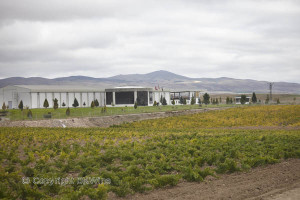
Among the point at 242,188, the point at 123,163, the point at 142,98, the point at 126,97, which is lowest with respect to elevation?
the point at 242,188

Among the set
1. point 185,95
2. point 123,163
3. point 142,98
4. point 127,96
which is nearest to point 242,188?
point 123,163

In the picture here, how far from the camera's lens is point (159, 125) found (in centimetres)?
3784

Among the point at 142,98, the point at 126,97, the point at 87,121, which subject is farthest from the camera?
the point at 142,98

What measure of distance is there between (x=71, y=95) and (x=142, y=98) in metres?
16.7

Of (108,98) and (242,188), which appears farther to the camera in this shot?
(108,98)

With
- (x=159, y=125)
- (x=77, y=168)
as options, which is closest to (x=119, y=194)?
(x=77, y=168)

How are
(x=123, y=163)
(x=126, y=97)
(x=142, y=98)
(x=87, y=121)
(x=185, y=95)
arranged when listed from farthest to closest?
1. (x=185, y=95)
2. (x=142, y=98)
3. (x=126, y=97)
4. (x=87, y=121)
5. (x=123, y=163)

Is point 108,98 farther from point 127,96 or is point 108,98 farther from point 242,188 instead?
point 242,188

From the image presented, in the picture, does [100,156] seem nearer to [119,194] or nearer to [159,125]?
[119,194]

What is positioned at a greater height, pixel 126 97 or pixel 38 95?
pixel 38 95

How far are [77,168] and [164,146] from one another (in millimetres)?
6234

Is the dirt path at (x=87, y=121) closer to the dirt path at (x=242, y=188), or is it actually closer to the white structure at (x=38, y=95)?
the white structure at (x=38, y=95)

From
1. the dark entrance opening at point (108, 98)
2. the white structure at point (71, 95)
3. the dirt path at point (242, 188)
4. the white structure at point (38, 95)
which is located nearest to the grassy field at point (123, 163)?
the dirt path at point (242, 188)

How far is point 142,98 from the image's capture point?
73.2 meters
